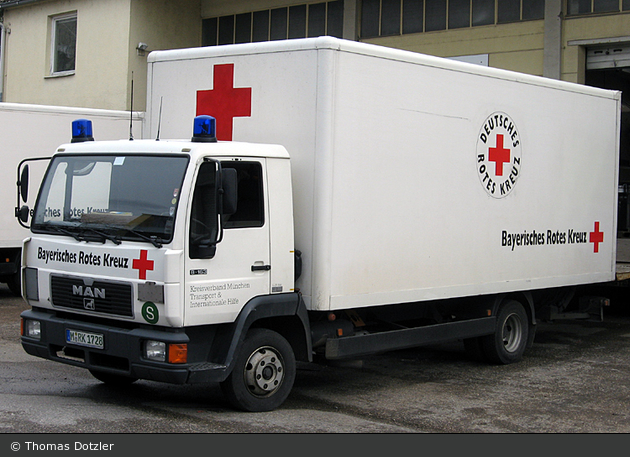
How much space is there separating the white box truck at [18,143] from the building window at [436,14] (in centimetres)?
792

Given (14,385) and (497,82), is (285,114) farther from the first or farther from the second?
(14,385)

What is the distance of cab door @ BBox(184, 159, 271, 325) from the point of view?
257 inches

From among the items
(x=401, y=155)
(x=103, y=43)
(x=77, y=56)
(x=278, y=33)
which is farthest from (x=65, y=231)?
(x=77, y=56)

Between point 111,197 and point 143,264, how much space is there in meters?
0.71

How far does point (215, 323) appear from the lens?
6668 millimetres

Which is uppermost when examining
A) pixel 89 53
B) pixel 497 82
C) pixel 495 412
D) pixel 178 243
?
pixel 89 53

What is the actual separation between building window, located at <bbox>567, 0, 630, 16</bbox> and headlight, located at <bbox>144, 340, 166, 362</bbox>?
12.8m

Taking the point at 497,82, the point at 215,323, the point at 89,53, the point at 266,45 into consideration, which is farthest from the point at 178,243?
the point at 89,53

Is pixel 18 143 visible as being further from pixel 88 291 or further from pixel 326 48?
pixel 326 48

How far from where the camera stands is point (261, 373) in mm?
6961

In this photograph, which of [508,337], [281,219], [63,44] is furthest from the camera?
[63,44]

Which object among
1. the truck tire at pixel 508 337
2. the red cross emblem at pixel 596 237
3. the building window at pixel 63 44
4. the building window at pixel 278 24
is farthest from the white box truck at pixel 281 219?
the building window at pixel 63 44

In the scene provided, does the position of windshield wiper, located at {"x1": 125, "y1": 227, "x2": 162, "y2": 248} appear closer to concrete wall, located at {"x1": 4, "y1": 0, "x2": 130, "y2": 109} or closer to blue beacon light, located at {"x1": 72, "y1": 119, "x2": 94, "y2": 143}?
blue beacon light, located at {"x1": 72, "y1": 119, "x2": 94, "y2": 143}

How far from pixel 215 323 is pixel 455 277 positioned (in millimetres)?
2833
